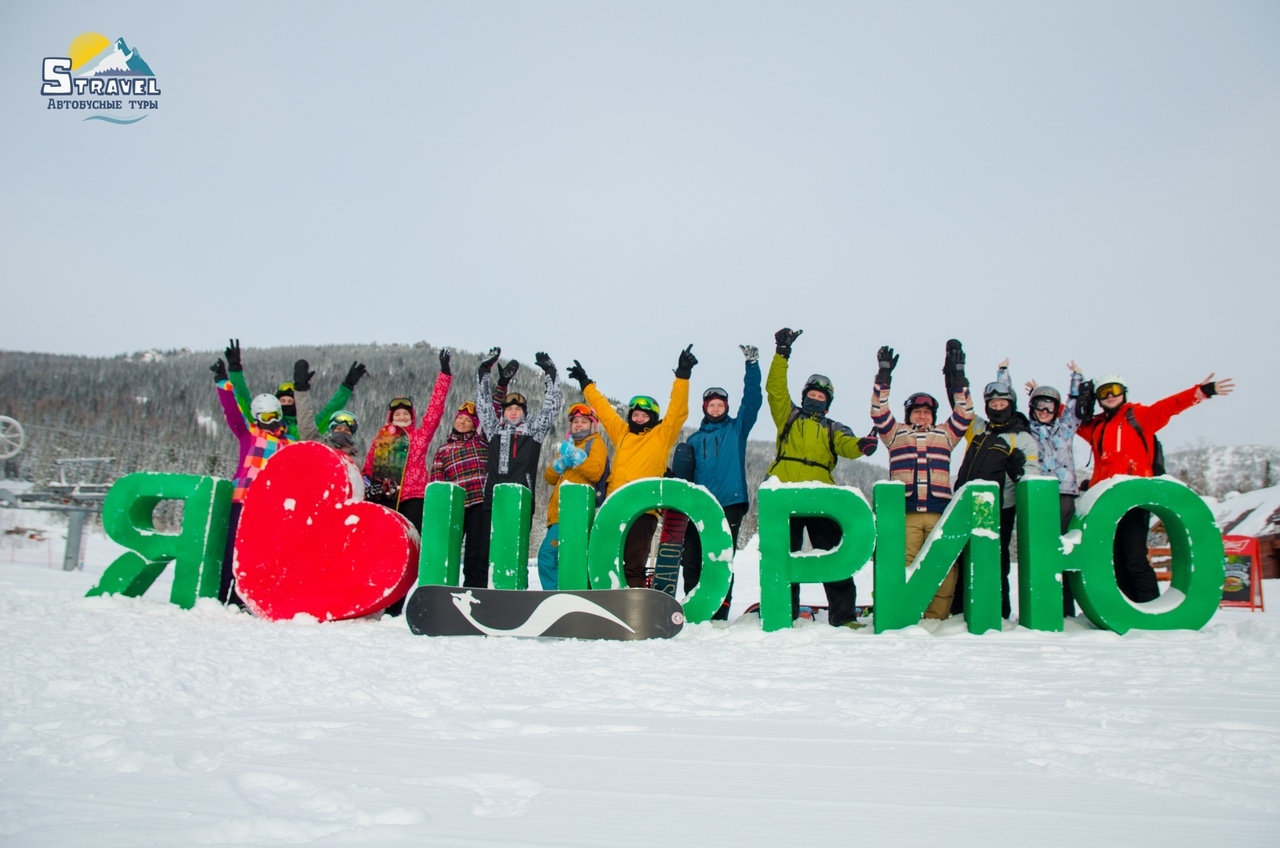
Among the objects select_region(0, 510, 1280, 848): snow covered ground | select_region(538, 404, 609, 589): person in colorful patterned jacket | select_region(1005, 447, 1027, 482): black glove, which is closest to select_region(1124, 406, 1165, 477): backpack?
select_region(1005, 447, 1027, 482): black glove

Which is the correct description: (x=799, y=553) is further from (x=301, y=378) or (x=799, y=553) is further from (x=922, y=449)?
(x=301, y=378)

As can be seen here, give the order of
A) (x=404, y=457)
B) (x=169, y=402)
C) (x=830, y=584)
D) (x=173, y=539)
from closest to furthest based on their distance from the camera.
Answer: (x=830, y=584) < (x=173, y=539) < (x=404, y=457) < (x=169, y=402)

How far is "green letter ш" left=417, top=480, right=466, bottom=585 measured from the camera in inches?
233

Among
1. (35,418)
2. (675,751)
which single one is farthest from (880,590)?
(35,418)

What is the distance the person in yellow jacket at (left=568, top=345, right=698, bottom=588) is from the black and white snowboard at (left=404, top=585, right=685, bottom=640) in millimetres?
974

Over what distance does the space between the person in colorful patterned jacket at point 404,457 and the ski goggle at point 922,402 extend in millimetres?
3969

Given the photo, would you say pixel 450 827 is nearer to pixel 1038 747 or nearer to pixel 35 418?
pixel 1038 747

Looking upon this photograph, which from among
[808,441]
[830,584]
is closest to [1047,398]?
[808,441]

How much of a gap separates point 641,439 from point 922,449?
220 cm

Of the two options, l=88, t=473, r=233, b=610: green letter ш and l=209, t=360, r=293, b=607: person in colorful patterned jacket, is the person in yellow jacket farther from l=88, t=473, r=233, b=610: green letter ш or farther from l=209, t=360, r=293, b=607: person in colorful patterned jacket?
l=88, t=473, r=233, b=610: green letter ш

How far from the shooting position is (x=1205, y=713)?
9.27ft

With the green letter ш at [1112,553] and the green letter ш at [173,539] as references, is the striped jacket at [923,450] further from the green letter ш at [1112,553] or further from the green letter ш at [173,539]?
the green letter ш at [173,539]

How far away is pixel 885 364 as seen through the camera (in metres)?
6.02

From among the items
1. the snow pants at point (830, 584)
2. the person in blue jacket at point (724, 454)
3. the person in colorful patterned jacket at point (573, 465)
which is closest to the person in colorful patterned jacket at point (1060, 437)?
the snow pants at point (830, 584)
